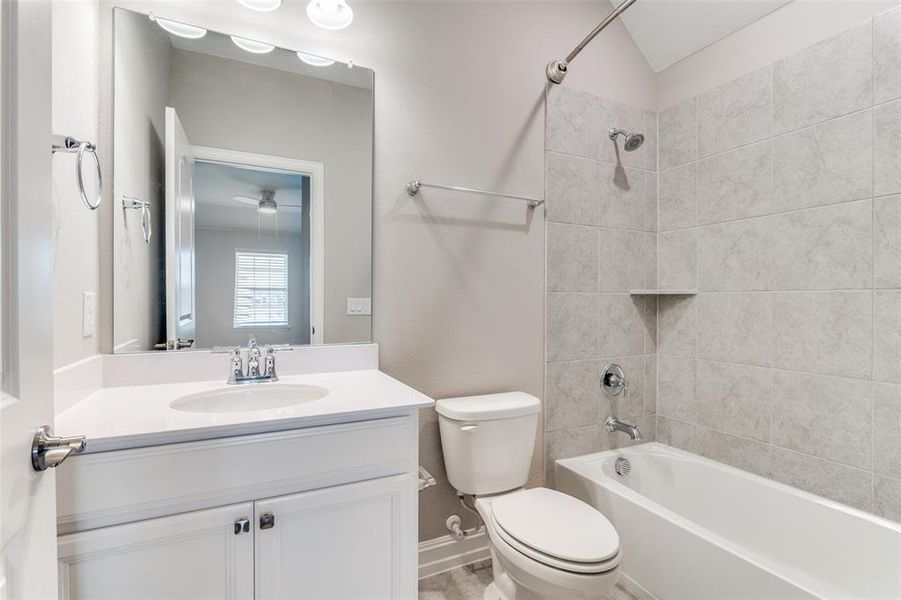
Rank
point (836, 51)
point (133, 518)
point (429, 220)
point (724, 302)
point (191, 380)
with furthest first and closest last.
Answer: point (724, 302) < point (429, 220) < point (836, 51) < point (191, 380) < point (133, 518)

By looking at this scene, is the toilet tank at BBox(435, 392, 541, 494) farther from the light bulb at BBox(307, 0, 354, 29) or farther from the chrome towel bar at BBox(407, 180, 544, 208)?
the light bulb at BBox(307, 0, 354, 29)

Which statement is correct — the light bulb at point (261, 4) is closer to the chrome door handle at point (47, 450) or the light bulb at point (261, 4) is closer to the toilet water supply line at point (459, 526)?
the chrome door handle at point (47, 450)

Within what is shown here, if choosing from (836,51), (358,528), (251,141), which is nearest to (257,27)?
(251,141)

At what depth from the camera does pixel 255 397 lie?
135 cm

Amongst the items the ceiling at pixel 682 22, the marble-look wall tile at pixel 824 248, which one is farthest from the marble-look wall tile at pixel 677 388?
the ceiling at pixel 682 22

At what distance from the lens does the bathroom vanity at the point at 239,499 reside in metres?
0.86

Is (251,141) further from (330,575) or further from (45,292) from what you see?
(330,575)

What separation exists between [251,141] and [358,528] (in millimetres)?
1310

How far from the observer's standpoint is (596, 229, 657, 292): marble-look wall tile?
82.8 inches

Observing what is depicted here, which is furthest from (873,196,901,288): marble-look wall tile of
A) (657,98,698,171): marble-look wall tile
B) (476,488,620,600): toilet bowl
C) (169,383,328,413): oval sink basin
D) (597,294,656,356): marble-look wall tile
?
(169,383,328,413): oval sink basin

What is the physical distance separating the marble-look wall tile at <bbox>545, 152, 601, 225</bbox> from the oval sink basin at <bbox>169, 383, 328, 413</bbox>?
4.29 ft

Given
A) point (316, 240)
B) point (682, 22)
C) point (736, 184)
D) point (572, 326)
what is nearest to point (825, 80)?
point (736, 184)

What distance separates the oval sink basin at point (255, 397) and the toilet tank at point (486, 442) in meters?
0.52

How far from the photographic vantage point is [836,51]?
5.20ft
